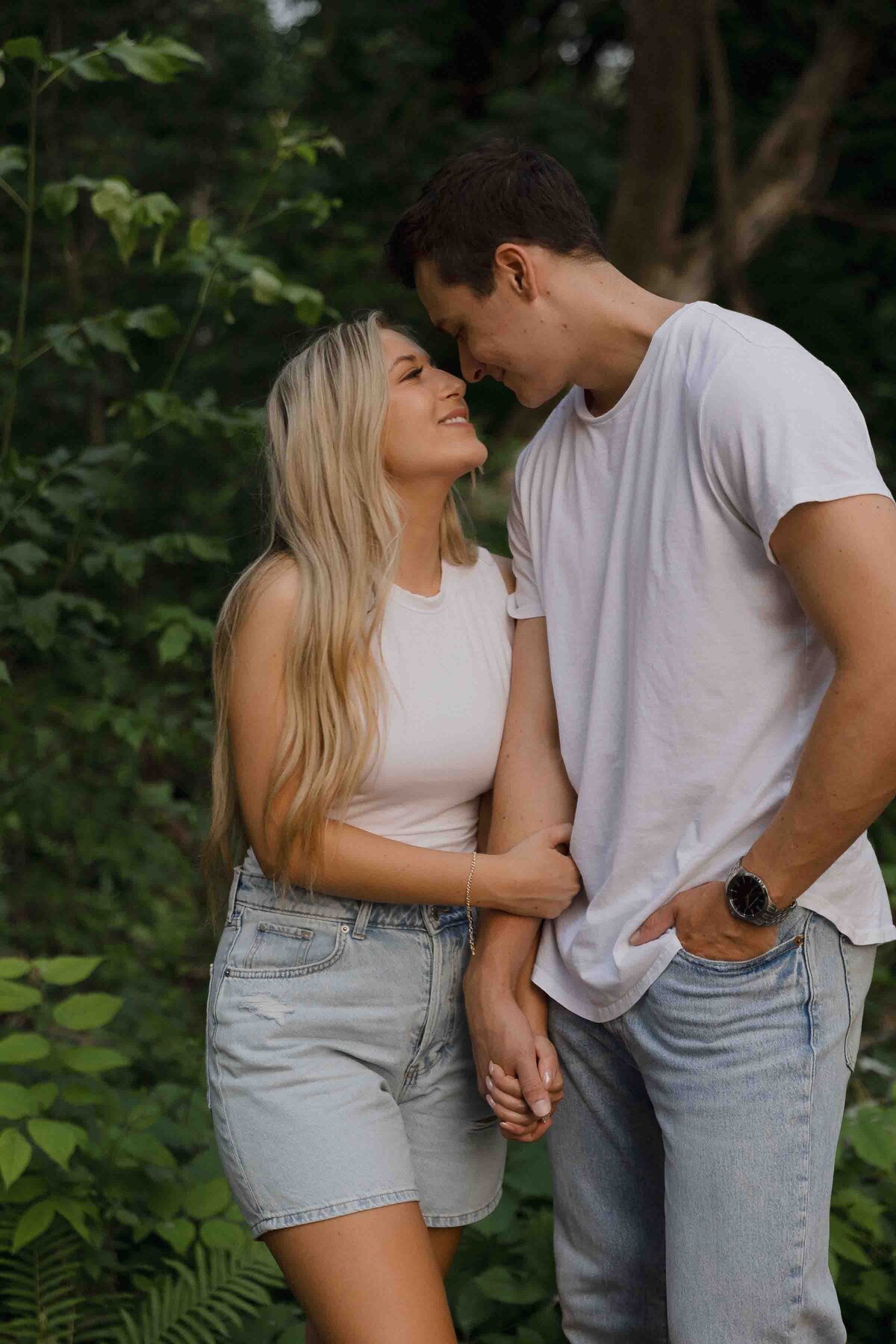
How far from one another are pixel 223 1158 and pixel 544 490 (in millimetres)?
1213

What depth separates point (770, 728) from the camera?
174 cm

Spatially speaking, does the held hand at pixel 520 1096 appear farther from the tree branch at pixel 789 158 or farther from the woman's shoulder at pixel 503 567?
the tree branch at pixel 789 158

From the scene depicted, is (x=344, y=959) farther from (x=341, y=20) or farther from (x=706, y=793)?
(x=341, y=20)

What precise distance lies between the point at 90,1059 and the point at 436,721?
46.6 inches

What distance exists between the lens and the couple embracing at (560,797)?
166cm

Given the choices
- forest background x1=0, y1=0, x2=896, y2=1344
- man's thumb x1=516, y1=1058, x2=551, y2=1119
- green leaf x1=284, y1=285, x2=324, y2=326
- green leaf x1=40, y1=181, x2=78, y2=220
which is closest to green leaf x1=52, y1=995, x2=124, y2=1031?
forest background x1=0, y1=0, x2=896, y2=1344

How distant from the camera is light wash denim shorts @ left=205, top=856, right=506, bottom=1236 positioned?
1873 mm

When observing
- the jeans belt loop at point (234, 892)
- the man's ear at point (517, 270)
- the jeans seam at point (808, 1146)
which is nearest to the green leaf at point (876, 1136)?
the jeans seam at point (808, 1146)

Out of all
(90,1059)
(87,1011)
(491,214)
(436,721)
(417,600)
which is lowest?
(90,1059)

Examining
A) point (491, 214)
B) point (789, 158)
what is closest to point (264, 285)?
point (491, 214)

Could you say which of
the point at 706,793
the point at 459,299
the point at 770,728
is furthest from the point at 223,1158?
the point at 459,299

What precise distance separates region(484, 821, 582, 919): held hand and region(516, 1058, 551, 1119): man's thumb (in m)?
0.24

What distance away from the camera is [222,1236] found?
267 cm

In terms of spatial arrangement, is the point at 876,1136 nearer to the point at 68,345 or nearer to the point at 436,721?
the point at 436,721
